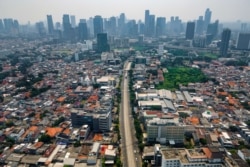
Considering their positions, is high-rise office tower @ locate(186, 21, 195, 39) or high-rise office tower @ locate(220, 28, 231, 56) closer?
high-rise office tower @ locate(220, 28, 231, 56)

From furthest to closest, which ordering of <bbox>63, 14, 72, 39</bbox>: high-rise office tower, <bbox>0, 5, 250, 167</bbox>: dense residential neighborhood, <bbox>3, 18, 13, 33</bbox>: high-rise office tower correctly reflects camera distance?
<bbox>3, 18, 13, 33</bbox>: high-rise office tower, <bbox>63, 14, 72, 39</bbox>: high-rise office tower, <bbox>0, 5, 250, 167</bbox>: dense residential neighborhood

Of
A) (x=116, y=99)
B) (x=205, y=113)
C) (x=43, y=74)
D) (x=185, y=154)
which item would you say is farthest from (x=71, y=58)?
(x=185, y=154)

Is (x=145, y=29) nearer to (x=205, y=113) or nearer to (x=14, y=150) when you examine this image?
(x=205, y=113)

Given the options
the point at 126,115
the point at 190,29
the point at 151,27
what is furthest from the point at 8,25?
the point at 126,115

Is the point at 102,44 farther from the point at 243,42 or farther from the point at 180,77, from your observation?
the point at 243,42

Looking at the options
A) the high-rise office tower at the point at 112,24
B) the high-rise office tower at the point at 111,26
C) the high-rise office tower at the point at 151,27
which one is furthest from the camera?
the high-rise office tower at the point at 111,26

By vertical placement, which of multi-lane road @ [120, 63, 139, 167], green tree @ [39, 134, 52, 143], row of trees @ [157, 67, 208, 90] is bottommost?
multi-lane road @ [120, 63, 139, 167]

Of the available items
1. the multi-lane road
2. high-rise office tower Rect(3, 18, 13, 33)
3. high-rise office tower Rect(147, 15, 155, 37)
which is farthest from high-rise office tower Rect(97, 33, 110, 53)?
high-rise office tower Rect(3, 18, 13, 33)

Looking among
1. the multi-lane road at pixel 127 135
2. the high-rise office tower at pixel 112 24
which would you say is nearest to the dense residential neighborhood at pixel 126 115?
the multi-lane road at pixel 127 135

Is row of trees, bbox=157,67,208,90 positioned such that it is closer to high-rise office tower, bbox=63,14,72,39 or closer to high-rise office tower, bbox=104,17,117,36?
high-rise office tower, bbox=63,14,72,39

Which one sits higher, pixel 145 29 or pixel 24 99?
pixel 145 29

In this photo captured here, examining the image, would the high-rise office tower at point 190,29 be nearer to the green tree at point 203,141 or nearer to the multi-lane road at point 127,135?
the multi-lane road at point 127,135
